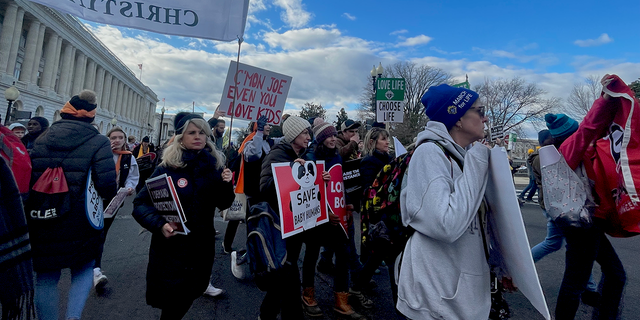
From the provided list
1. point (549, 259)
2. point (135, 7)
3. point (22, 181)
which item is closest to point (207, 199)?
point (22, 181)

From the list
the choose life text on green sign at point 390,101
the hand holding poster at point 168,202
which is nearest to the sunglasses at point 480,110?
the hand holding poster at point 168,202

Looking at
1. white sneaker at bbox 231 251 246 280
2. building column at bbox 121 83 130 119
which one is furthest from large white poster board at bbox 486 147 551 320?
building column at bbox 121 83 130 119

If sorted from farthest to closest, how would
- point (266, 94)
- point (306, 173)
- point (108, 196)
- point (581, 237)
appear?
point (266, 94), point (306, 173), point (108, 196), point (581, 237)

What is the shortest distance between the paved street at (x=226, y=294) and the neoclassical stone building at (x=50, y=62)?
30190 mm

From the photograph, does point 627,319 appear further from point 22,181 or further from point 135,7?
point 135,7

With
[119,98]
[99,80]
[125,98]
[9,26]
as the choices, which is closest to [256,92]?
[9,26]

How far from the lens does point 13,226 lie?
1097 millimetres

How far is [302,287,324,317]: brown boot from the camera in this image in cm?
312

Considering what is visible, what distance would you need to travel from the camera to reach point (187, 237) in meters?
2.34

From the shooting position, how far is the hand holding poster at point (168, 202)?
224 cm

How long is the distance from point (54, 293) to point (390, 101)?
279 inches

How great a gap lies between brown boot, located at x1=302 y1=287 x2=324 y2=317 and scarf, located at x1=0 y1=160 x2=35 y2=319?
2385 millimetres

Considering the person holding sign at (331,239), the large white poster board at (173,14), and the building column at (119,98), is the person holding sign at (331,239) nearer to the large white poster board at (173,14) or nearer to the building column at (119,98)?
the large white poster board at (173,14)

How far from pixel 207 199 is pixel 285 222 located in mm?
630
